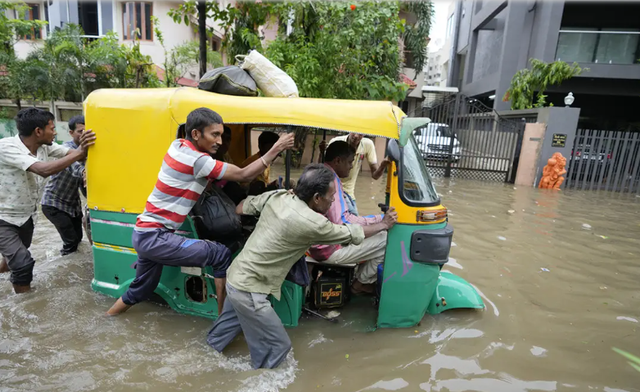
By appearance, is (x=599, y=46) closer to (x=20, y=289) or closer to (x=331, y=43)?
(x=331, y=43)

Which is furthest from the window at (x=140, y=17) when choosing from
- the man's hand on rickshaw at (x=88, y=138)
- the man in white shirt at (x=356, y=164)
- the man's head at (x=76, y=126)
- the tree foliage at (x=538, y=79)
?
the man's hand on rickshaw at (x=88, y=138)

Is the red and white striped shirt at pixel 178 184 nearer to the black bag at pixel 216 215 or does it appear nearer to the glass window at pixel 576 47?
the black bag at pixel 216 215

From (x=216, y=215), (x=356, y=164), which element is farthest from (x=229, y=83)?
(x=356, y=164)

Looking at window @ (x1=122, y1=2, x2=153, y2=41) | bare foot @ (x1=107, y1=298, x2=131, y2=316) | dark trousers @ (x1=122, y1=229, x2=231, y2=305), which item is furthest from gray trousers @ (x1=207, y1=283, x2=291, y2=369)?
window @ (x1=122, y1=2, x2=153, y2=41)

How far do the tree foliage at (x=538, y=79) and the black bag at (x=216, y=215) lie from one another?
42.8 ft

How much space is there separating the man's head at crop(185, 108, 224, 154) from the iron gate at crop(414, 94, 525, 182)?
10817 millimetres

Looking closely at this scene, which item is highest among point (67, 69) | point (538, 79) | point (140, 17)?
point (140, 17)

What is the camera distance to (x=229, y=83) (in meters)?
3.18

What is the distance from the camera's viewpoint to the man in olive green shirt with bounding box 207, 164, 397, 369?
2.58 m

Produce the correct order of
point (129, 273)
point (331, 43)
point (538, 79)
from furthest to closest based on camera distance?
point (538, 79) < point (331, 43) < point (129, 273)

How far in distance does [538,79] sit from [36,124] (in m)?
14.7

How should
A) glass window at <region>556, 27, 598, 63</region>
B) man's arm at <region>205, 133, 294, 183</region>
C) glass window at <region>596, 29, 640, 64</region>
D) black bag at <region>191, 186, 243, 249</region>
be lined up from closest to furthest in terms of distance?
man's arm at <region>205, 133, 294, 183</region> < black bag at <region>191, 186, 243, 249</region> < glass window at <region>596, 29, 640, 64</region> < glass window at <region>556, 27, 598, 63</region>

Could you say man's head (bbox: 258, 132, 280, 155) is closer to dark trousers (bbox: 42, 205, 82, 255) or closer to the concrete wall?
dark trousers (bbox: 42, 205, 82, 255)

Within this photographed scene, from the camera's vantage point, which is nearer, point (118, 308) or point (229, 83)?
point (229, 83)
